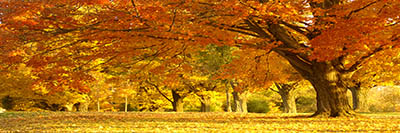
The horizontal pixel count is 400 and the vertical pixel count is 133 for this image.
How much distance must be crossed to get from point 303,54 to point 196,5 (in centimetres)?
454

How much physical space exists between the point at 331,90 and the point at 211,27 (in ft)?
16.2

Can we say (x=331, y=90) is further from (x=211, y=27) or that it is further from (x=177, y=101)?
(x=177, y=101)

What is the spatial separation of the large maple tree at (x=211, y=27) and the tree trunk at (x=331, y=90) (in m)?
0.03

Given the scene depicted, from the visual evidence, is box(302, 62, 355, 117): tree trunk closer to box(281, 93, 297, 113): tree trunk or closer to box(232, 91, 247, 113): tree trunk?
box(232, 91, 247, 113): tree trunk

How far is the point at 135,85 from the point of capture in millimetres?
28109

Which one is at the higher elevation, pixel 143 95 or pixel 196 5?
pixel 196 5

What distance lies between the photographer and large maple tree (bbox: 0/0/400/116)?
31.0ft

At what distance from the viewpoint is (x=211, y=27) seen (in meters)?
11.3

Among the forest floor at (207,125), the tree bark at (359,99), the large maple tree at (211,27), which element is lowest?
the forest floor at (207,125)

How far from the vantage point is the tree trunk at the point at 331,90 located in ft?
41.3

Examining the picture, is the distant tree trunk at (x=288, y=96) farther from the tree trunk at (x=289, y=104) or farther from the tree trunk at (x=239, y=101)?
the tree trunk at (x=239, y=101)

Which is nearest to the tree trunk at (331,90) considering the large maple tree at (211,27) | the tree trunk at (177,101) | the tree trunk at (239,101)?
the large maple tree at (211,27)

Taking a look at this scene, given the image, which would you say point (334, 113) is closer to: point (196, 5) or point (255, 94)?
point (196, 5)

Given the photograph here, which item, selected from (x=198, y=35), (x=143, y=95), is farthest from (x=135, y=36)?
(x=143, y=95)
